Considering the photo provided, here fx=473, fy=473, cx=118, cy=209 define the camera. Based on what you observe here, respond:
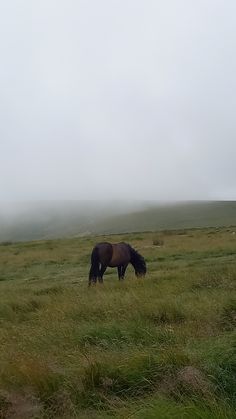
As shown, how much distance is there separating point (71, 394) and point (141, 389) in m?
0.77

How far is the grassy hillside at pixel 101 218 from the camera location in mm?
99188

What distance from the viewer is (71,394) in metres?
5.18

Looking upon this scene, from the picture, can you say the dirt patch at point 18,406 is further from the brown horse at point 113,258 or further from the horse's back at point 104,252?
the horse's back at point 104,252

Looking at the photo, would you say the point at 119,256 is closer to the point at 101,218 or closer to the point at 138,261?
the point at 138,261

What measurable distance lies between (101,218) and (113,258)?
11318 centimetres

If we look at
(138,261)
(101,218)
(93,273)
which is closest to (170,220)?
(101,218)

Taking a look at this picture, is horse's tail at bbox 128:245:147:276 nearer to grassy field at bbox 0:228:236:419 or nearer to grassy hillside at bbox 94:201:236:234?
grassy field at bbox 0:228:236:419

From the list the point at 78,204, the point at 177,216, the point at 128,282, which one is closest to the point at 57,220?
the point at 78,204

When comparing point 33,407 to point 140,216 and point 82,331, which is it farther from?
point 140,216

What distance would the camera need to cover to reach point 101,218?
131750mm

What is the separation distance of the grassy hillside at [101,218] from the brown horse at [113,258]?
64.9 metres

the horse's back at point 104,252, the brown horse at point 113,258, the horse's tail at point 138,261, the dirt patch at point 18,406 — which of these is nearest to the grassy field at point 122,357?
the dirt patch at point 18,406

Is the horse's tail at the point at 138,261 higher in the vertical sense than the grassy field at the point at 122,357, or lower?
lower

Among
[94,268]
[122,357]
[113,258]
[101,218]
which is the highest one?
[122,357]
